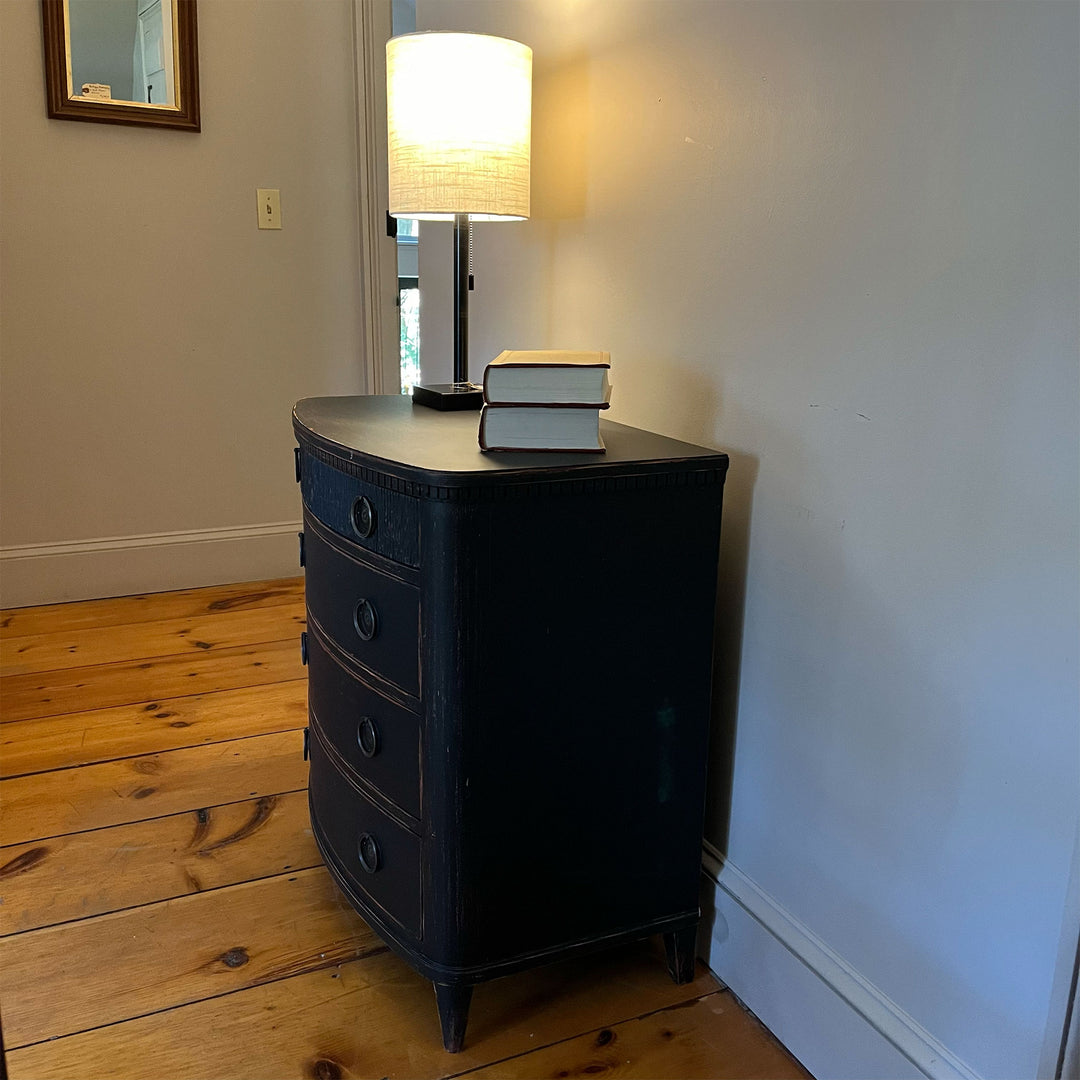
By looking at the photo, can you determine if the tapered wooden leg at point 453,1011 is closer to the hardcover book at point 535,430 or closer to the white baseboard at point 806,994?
the white baseboard at point 806,994

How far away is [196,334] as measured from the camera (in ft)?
9.17

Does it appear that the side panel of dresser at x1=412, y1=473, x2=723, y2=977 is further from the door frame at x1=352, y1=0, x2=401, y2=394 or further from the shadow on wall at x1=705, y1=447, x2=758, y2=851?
the door frame at x1=352, y1=0, x2=401, y2=394

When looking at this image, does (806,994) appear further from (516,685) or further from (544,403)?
Result: (544,403)

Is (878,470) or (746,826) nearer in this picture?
(878,470)

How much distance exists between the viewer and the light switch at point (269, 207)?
2.79 meters

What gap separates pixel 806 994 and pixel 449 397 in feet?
3.08

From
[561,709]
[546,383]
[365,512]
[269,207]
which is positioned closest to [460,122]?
[546,383]

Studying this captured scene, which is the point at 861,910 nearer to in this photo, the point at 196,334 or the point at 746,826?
the point at 746,826

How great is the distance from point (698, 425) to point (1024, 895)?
70 centimetres

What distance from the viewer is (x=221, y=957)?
1415 mm

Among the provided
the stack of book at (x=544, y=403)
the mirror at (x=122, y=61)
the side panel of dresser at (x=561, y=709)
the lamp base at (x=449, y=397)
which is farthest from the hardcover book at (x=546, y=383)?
the mirror at (x=122, y=61)

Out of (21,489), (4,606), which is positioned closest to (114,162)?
(21,489)

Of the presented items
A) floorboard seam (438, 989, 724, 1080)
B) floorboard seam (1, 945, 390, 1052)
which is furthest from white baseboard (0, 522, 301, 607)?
floorboard seam (438, 989, 724, 1080)

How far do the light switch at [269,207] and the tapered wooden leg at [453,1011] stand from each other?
2.19 meters
